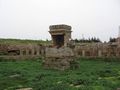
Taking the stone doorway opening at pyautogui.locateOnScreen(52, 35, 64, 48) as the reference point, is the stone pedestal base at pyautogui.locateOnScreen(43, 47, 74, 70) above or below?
below

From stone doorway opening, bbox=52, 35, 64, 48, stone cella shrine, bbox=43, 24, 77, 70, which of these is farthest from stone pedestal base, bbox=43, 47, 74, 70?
stone doorway opening, bbox=52, 35, 64, 48

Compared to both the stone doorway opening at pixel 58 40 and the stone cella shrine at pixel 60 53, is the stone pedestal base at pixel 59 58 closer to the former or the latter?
the stone cella shrine at pixel 60 53

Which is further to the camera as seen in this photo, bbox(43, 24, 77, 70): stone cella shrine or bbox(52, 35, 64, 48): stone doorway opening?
bbox(52, 35, 64, 48): stone doorway opening

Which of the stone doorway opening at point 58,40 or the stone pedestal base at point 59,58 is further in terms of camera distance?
the stone doorway opening at point 58,40

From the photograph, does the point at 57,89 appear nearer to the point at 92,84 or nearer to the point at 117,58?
the point at 92,84

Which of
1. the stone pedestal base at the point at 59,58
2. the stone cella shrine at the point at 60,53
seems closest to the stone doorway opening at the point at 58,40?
the stone cella shrine at the point at 60,53

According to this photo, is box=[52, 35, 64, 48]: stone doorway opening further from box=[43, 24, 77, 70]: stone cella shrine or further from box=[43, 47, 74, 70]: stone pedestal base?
box=[43, 47, 74, 70]: stone pedestal base

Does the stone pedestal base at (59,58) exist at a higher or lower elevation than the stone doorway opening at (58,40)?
lower

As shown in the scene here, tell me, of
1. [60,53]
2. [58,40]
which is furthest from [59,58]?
[58,40]

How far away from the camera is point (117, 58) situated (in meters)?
28.7

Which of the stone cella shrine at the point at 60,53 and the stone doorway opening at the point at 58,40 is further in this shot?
the stone doorway opening at the point at 58,40

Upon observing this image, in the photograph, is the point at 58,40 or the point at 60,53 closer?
the point at 60,53

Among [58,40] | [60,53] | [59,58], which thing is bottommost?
[59,58]

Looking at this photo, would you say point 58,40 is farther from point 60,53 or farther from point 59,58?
point 59,58
